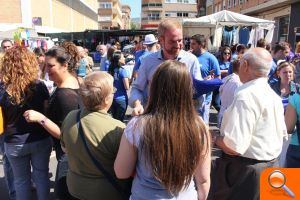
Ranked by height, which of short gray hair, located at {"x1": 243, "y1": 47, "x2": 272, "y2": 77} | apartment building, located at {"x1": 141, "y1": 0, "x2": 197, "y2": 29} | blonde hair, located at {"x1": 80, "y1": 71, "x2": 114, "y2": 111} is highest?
apartment building, located at {"x1": 141, "y1": 0, "x2": 197, "y2": 29}

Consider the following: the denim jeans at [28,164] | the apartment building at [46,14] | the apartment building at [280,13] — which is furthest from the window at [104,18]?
the denim jeans at [28,164]

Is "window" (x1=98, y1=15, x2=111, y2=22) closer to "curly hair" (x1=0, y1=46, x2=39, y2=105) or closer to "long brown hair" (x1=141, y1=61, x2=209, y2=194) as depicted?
"curly hair" (x1=0, y1=46, x2=39, y2=105)

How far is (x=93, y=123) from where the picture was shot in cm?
207

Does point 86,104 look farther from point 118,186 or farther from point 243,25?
point 243,25

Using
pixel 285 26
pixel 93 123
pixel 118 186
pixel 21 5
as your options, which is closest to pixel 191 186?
pixel 118 186

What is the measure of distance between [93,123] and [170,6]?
3512 inches

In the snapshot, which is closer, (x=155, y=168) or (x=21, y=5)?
(x=155, y=168)

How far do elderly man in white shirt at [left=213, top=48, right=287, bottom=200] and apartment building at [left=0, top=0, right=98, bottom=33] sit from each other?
24.8 m

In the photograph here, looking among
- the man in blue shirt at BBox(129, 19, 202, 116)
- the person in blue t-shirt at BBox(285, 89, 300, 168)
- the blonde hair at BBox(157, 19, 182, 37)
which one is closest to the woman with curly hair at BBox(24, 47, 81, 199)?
the man in blue shirt at BBox(129, 19, 202, 116)

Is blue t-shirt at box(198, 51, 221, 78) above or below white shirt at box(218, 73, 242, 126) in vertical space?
above

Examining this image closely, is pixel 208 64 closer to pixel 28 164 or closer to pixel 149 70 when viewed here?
pixel 149 70

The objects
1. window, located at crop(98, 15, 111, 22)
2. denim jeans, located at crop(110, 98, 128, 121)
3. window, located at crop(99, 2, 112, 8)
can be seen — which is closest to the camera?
denim jeans, located at crop(110, 98, 128, 121)

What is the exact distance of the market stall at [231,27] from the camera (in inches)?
449

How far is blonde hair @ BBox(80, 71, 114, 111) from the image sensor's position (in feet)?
6.88
